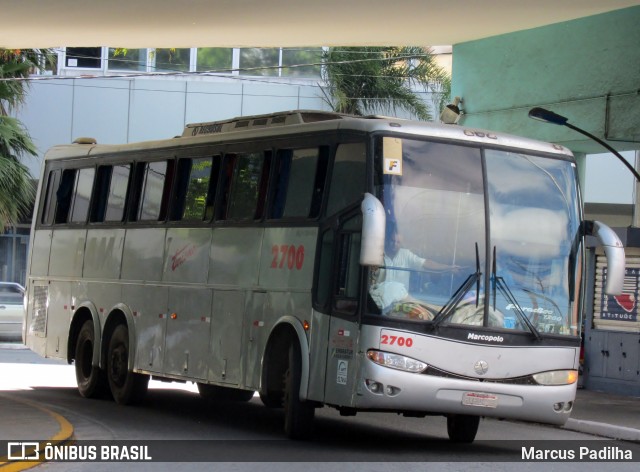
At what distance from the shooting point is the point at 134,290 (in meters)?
17.5

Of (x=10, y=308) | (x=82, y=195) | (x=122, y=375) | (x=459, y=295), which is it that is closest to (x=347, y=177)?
(x=459, y=295)

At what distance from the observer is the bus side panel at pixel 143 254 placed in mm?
16938

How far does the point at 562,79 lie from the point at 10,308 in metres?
17.7

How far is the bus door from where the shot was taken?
12.5 metres

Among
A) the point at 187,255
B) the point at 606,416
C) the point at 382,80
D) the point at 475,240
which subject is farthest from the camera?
the point at 382,80

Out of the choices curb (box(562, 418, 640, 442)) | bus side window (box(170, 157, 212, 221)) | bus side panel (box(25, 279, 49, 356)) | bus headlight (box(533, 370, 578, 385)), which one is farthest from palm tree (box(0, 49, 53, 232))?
bus headlight (box(533, 370, 578, 385))

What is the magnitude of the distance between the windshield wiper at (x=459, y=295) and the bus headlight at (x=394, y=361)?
1.40 ft

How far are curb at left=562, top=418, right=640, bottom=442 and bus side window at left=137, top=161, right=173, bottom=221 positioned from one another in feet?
20.1

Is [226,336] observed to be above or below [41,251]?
below

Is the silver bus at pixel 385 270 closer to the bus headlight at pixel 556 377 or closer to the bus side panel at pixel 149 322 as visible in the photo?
the bus headlight at pixel 556 377

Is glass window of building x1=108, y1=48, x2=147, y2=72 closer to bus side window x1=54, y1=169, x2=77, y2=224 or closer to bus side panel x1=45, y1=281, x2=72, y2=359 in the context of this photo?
bus side window x1=54, y1=169, x2=77, y2=224

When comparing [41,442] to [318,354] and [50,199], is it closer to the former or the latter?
[318,354]

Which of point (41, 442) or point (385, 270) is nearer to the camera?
point (41, 442)

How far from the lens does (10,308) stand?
3331 centimetres
